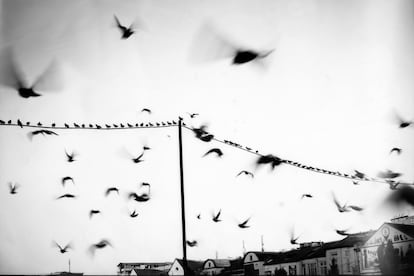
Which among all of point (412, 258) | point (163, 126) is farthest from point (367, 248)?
point (163, 126)

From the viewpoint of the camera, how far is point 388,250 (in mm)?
30281

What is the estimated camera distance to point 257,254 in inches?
1686

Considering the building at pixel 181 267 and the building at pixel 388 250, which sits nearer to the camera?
the building at pixel 388 250

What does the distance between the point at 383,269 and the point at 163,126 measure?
21210 millimetres

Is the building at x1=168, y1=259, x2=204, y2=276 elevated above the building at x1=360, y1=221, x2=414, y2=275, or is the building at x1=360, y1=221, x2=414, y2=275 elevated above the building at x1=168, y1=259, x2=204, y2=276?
the building at x1=360, y1=221, x2=414, y2=275

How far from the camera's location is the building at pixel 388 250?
29078 mm

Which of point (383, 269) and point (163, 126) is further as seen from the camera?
point (383, 269)

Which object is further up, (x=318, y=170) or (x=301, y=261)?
(x=318, y=170)

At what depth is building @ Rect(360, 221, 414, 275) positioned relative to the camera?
95.4 ft

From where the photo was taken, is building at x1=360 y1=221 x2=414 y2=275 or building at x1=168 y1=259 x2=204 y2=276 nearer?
building at x1=360 y1=221 x2=414 y2=275

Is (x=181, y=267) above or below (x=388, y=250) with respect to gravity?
below

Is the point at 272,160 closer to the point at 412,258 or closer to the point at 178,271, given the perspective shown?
the point at 412,258

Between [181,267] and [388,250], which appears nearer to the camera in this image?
[388,250]

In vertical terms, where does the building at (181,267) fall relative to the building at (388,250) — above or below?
below
